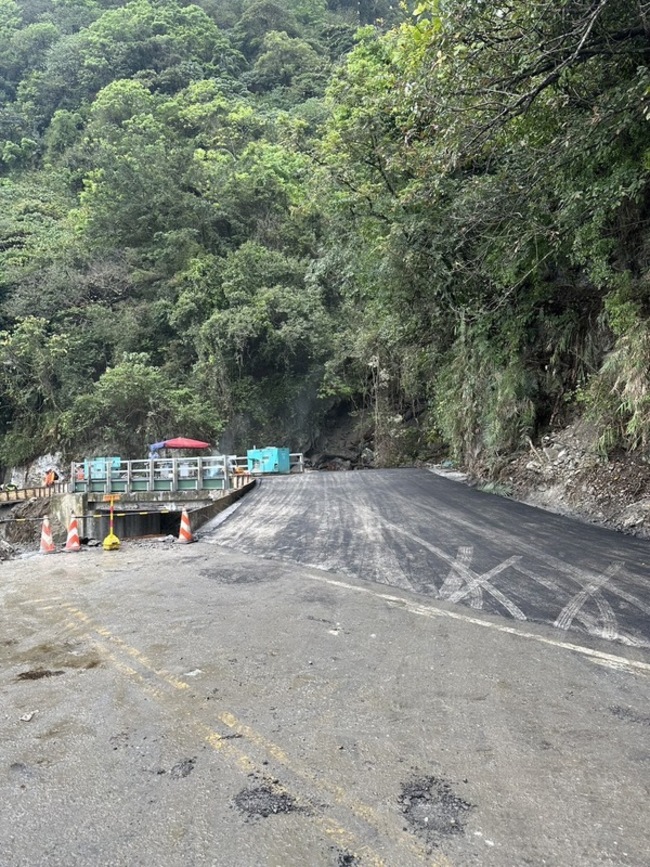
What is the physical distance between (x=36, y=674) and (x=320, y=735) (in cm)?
224

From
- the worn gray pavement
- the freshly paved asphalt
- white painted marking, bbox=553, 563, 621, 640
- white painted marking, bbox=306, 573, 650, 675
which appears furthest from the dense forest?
the worn gray pavement

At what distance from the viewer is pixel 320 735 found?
2.82 meters

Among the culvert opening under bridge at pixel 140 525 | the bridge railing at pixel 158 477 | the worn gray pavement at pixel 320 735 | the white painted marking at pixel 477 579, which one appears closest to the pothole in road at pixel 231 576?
the worn gray pavement at pixel 320 735

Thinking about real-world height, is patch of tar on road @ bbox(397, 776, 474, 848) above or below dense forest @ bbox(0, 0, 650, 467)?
below

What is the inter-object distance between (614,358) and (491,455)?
5225 mm

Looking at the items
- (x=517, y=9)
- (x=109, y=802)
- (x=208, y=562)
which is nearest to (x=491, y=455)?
(x=208, y=562)

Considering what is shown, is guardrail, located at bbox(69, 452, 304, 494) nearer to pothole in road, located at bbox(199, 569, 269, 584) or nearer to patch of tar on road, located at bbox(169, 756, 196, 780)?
pothole in road, located at bbox(199, 569, 269, 584)

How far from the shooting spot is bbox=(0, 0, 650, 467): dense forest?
24.0 ft

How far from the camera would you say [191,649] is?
13.7 ft

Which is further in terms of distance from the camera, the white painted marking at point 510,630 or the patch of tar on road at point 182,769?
the white painted marking at point 510,630

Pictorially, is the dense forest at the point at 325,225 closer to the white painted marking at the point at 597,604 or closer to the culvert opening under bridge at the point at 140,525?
the white painted marking at the point at 597,604

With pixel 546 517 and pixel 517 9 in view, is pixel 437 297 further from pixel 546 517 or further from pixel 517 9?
pixel 517 9

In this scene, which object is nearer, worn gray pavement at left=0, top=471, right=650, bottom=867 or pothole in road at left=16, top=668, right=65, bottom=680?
worn gray pavement at left=0, top=471, right=650, bottom=867

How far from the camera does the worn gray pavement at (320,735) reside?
2.04 metres
